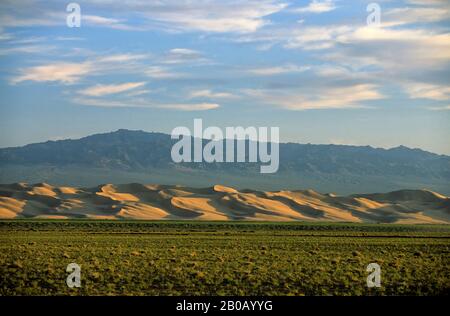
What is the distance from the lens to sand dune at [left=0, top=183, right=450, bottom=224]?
3995 inches

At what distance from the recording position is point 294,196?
131 meters

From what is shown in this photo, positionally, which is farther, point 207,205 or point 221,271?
point 207,205

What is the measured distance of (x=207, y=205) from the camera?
112 meters

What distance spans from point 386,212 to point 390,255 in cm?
8590

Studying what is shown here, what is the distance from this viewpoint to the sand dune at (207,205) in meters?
101

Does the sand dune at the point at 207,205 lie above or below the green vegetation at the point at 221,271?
below

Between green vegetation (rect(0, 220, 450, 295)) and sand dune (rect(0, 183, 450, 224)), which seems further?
sand dune (rect(0, 183, 450, 224))

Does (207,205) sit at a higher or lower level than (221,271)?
lower

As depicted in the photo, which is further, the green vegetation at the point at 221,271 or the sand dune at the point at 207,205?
the sand dune at the point at 207,205

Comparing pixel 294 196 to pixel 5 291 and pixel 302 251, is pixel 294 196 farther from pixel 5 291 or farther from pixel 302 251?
pixel 5 291

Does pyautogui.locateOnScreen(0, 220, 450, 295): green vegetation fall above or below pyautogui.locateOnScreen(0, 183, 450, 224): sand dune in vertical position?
above
